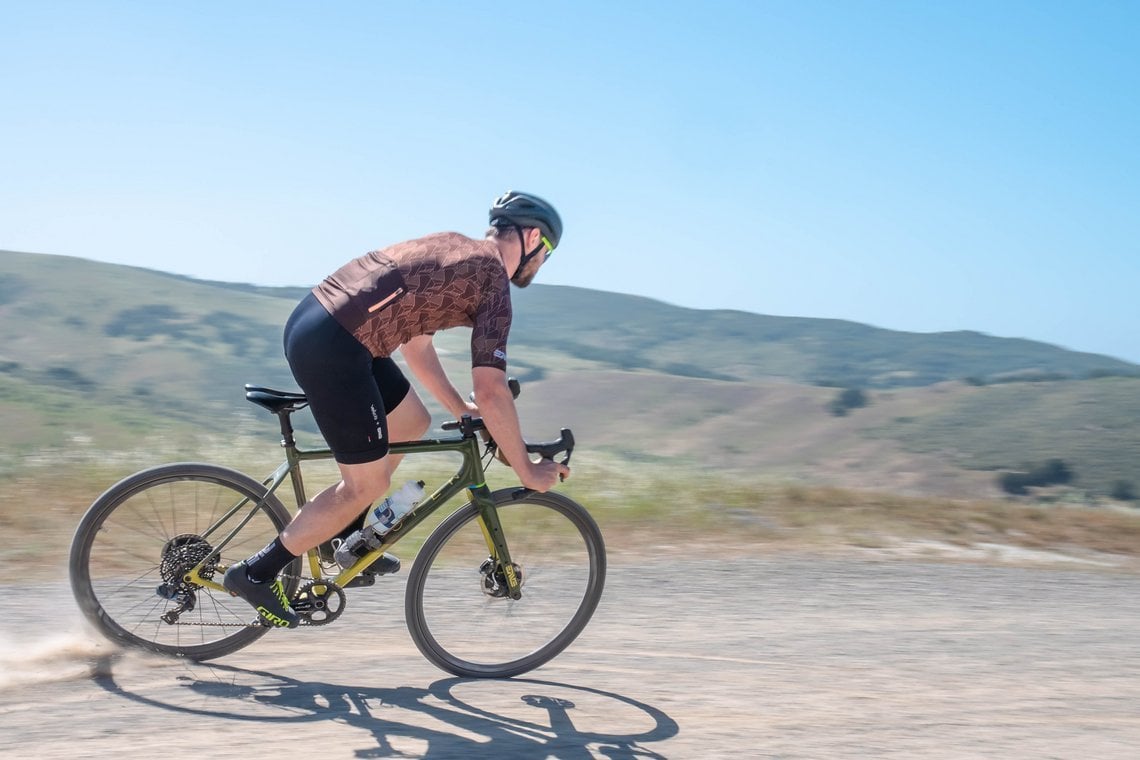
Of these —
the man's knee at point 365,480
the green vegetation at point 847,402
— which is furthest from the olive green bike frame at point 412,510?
the green vegetation at point 847,402

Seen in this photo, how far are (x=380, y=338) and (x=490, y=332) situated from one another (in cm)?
39

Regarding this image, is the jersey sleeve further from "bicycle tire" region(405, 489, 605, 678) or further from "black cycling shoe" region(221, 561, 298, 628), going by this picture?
"black cycling shoe" region(221, 561, 298, 628)

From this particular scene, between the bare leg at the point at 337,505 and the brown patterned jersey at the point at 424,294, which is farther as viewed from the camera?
the bare leg at the point at 337,505

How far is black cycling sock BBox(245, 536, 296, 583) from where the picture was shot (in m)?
3.91

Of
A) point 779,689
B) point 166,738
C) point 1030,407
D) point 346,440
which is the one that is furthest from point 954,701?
point 1030,407

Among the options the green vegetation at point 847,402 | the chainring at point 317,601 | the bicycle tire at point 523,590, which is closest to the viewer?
the chainring at point 317,601

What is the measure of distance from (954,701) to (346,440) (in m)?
2.48

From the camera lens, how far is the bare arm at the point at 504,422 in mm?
3676

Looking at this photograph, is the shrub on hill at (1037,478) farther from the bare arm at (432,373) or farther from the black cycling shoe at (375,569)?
the black cycling shoe at (375,569)

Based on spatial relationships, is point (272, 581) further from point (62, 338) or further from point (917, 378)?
point (917, 378)

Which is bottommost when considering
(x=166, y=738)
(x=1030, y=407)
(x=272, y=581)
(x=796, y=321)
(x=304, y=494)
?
(x=166, y=738)

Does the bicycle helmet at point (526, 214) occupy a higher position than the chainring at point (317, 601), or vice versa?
the bicycle helmet at point (526, 214)

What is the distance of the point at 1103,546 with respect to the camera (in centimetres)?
834

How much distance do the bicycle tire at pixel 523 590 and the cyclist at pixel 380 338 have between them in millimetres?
330
